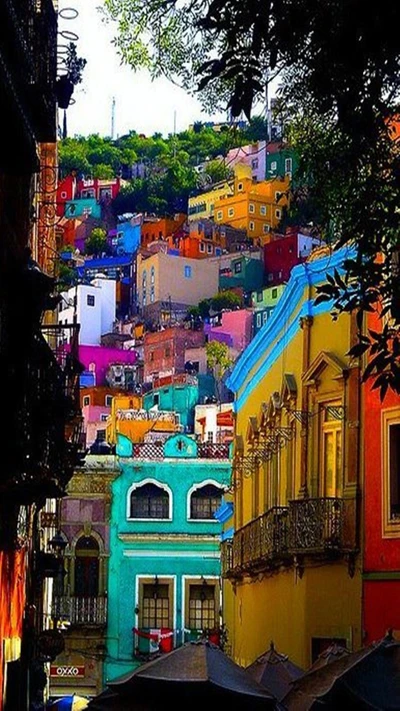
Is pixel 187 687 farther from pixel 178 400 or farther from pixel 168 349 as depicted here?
pixel 168 349

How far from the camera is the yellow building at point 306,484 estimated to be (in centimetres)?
1998

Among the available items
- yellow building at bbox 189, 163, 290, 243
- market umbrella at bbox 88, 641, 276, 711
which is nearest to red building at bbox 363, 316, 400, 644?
market umbrella at bbox 88, 641, 276, 711

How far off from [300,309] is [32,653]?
19.6 ft

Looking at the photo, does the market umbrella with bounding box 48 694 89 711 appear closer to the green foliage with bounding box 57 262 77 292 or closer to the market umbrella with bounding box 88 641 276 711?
the green foliage with bounding box 57 262 77 292

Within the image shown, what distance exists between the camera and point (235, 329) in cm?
8050

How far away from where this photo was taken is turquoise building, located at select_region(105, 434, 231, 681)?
43875mm

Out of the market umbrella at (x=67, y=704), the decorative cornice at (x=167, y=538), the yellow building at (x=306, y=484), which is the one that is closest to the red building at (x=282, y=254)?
the decorative cornice at (x=167, y=538)

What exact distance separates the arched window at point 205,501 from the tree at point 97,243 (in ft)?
231

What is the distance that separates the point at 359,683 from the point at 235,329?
66.5m

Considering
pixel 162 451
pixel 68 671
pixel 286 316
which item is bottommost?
pixel 68 671

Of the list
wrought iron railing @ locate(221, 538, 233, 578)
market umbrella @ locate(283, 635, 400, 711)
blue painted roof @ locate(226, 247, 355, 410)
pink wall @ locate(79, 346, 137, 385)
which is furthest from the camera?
pink wall @ locate(79, 346, 137, 385)

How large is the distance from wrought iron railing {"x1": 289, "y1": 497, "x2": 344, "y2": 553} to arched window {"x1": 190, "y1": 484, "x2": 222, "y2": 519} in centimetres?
2364

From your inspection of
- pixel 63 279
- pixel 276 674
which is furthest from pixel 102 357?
pixel 276 674

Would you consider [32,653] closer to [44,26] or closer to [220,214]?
[44,26]
